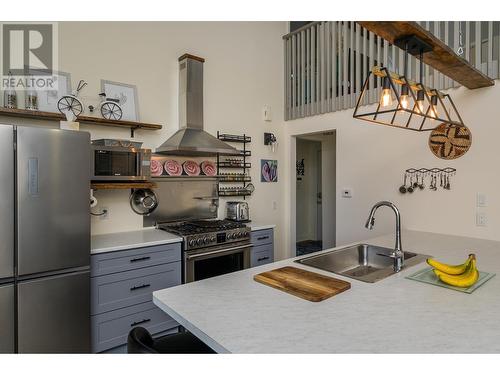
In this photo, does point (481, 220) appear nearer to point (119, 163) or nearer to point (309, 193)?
point (119, 163)

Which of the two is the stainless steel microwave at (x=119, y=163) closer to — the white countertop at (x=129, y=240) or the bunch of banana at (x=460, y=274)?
the white countertop at (x=129, y=240)

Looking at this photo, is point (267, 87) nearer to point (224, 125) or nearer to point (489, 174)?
point (224, 125)

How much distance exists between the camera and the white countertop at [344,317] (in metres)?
0.99

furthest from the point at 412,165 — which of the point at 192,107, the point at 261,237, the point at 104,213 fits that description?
the point at 104,213

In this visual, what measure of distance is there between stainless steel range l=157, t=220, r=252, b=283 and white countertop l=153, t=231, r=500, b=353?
3.81 feet

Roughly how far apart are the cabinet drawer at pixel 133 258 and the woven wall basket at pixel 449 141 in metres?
2.51

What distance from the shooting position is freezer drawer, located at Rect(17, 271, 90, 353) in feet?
6.31

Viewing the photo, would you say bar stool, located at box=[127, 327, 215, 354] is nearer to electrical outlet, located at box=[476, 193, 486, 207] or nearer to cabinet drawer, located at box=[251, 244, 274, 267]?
cabinet drawer, located at box=[251, 244, 274, 267]

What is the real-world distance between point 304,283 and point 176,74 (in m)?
2.68

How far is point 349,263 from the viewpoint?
2213 millimetres

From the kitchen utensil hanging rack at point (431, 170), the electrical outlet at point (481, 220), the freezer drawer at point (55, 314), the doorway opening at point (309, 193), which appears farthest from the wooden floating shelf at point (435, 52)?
the doorway opening at point (309, 193)

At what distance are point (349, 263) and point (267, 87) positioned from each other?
9.03ft

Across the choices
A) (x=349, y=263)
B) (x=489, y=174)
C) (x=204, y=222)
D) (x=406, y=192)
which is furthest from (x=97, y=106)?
(x=489, y=174)

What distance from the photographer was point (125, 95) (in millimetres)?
2949
